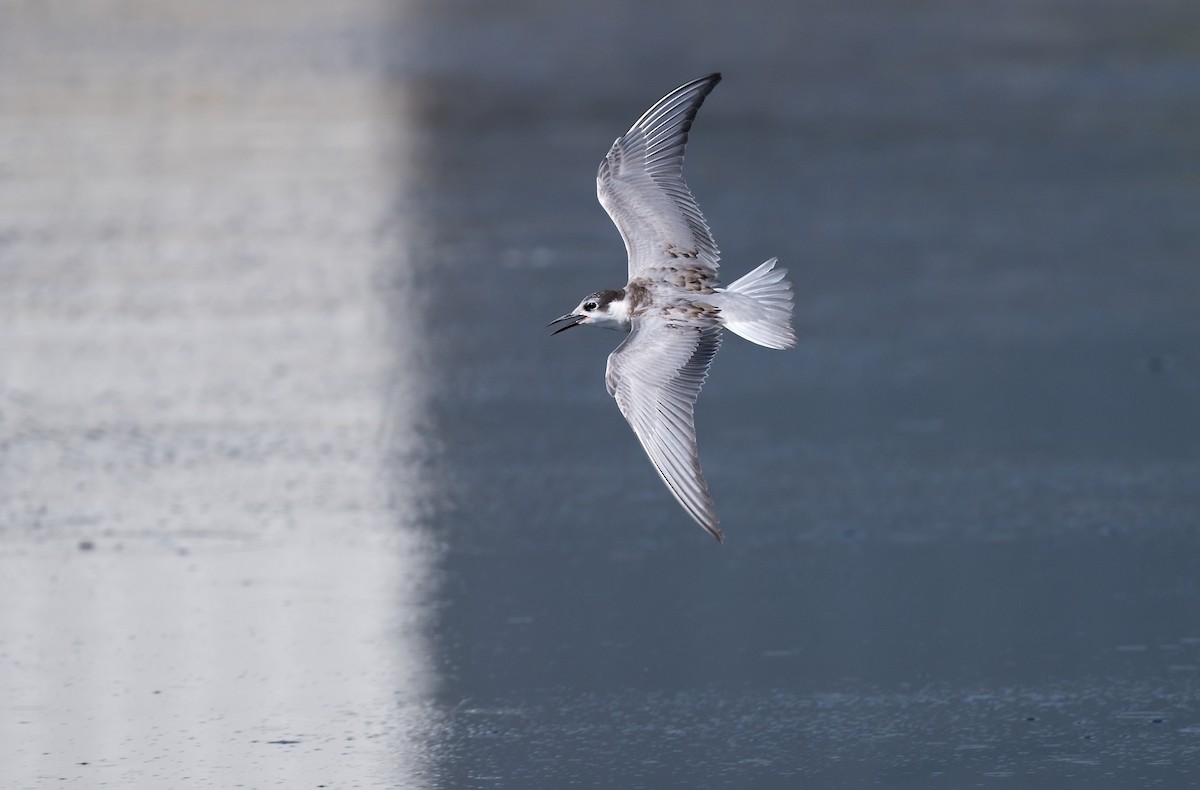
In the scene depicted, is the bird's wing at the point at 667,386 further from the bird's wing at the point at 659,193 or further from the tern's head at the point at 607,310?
the bird's wing at the point at 659,193

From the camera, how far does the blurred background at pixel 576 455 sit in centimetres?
454

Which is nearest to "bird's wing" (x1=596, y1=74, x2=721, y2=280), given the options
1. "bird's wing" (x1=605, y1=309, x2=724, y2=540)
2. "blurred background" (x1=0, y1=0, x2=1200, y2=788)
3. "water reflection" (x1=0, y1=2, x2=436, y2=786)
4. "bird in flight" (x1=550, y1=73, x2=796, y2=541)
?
"bird in flight" (x1=550, y1=73, x2=796, y2=541)

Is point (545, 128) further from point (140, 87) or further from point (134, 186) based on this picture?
point (140, 87)

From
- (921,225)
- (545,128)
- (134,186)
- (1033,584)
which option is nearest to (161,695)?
(1033,584)

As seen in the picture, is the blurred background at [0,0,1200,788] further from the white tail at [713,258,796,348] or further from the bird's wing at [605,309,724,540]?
the white tail at [713,258,796,348]

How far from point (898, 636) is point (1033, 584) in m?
0.56

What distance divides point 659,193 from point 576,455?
4.28 feet

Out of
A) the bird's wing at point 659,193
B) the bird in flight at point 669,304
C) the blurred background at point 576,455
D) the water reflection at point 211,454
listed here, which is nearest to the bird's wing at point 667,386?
the bird in flight at point 669,304

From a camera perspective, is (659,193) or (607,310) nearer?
(607,310)

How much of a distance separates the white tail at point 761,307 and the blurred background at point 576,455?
30.7 inches

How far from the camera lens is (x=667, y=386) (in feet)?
16.3

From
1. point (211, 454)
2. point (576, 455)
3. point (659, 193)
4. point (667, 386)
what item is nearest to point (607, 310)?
point (667, 386)

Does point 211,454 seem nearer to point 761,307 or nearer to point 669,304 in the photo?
point 669,304

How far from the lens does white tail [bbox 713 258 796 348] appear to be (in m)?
4.97
